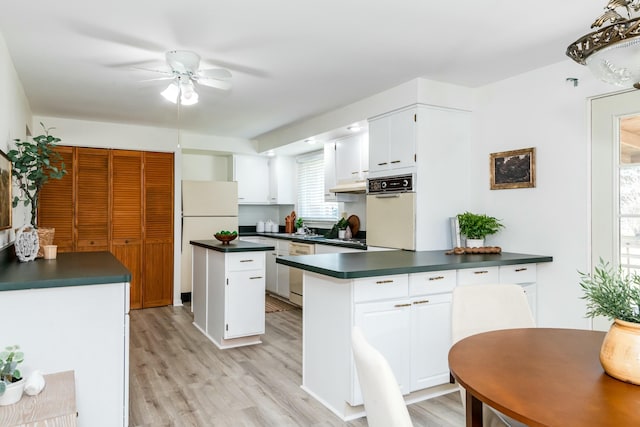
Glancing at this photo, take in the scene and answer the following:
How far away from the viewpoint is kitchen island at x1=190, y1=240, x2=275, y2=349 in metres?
3.83

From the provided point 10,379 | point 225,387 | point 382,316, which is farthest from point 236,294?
point 10,379

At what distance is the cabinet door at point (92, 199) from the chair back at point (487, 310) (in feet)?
15.3

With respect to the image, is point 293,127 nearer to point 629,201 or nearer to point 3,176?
point 3,176

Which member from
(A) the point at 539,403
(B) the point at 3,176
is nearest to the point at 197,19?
(B) the point at 3,176

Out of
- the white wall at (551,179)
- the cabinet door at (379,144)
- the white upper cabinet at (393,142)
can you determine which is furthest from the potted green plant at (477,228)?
the cabinet door at (379,144)

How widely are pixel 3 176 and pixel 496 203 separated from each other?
380 centimetres

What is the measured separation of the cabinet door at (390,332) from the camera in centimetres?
249

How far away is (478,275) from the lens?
2.98 m

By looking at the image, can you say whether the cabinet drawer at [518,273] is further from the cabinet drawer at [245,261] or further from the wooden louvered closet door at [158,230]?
the wooden louvered closet door at [158,230]

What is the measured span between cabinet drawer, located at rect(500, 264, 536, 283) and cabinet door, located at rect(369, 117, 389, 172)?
55.1 inches

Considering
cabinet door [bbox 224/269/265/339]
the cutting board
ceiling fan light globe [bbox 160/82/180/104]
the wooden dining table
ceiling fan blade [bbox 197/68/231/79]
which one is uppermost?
ceiling fan blade [bbox 197/68/231/79]

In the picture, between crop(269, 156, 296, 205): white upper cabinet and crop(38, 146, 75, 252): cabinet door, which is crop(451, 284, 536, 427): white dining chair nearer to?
crop(38, 146, 75, 252): cabinet door

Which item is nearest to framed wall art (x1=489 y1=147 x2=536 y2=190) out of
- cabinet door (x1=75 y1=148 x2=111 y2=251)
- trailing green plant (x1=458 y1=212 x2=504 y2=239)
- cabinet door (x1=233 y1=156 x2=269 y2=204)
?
trailing green plant (x1=458 y1=212 x2=504 y2=239)

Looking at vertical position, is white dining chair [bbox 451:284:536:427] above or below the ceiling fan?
below
